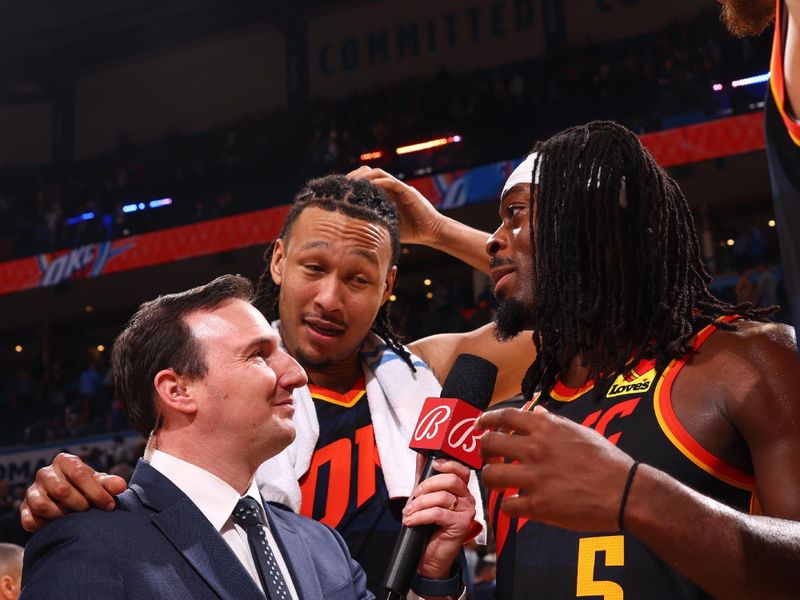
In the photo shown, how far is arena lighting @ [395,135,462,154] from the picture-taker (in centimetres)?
1202

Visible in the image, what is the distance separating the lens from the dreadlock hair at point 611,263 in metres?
1.68

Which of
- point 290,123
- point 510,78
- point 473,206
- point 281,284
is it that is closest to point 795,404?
point 281,284

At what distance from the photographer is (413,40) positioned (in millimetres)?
15844

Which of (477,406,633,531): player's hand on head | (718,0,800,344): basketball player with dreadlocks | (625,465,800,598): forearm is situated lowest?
(625,465,800,598): forearm

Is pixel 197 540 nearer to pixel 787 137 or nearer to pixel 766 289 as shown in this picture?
pixel 787 137

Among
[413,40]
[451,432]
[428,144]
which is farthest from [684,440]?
[413,40]

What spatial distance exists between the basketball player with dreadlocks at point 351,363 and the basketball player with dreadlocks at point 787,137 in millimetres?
1117

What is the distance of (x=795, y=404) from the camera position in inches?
54.1

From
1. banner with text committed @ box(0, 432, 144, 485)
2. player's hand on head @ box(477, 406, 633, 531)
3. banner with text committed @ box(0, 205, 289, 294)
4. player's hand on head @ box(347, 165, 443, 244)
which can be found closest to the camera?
player's hand on head @ box(477, 406, 633, 531)

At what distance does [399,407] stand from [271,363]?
50 cm

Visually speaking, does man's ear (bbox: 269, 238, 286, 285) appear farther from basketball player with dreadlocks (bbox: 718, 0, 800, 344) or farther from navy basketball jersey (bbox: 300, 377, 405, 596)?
basketball player with dreadlocks (bbox: 718, 0, 800, 344)

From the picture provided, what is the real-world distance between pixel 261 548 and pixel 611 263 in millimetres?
818

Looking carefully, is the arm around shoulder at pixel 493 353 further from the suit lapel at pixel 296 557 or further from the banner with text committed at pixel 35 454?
the banner with text committed at pixel 35 454

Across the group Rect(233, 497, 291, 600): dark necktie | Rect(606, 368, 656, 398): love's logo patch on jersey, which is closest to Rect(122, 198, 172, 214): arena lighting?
Rect(233, 497, 291, 600): dark necktie
